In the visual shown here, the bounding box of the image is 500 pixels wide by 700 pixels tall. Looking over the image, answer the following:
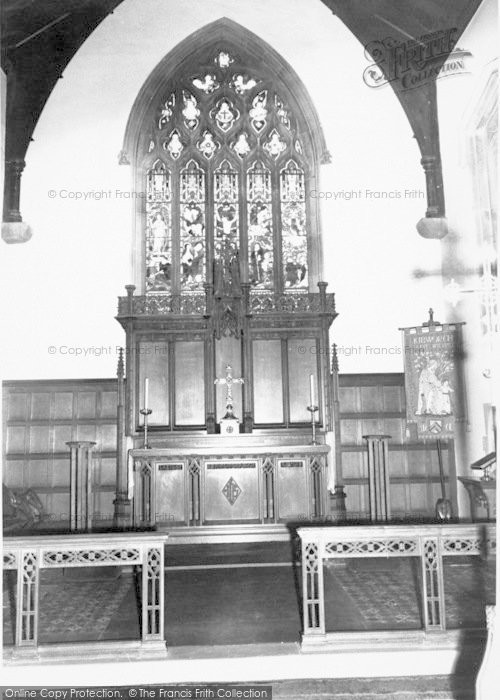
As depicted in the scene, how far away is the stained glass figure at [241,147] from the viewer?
32.6ft

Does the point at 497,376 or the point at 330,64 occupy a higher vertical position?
the point at 330,64

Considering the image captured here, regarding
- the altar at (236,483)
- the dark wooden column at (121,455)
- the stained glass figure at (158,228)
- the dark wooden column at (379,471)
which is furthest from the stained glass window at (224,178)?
the dark wooden column at (379,471)

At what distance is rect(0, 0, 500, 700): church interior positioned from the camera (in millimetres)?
7234

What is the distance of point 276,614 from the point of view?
475 cm

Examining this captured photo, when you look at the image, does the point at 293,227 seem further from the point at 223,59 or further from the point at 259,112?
the point at 223,59

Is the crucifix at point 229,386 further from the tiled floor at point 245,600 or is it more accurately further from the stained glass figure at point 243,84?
the stained glass figure at point 243,84

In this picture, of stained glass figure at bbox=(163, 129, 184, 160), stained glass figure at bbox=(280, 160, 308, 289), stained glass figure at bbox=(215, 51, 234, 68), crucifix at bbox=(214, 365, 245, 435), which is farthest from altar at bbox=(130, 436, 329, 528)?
stained glass figure at bbox=(215, 51, 234, 68)

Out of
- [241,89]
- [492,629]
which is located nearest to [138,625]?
[492,629]

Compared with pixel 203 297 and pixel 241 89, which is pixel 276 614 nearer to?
pixel 203 297

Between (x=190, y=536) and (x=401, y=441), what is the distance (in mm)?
3378

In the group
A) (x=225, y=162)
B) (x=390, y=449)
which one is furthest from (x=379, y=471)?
(x=225, y=162)

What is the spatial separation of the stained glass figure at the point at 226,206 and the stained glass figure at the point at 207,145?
25cm

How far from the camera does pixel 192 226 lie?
31.9ft

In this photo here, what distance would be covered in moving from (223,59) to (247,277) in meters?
3.47
